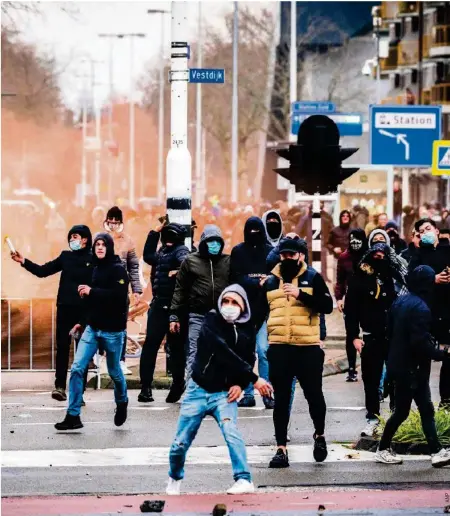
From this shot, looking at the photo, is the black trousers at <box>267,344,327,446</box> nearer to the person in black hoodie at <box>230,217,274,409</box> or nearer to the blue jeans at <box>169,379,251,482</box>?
the blue jeans at <box>169,379,251,482</box>

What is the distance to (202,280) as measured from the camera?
47.2 feet

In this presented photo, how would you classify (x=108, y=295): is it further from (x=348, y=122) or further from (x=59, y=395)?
(x=348, y=122)

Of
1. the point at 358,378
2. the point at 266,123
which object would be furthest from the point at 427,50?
the point at 358,378

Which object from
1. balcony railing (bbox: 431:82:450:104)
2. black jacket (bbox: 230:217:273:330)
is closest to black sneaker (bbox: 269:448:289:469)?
black jacket (bbox: 230:217:273:330)

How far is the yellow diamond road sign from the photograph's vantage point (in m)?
23.3

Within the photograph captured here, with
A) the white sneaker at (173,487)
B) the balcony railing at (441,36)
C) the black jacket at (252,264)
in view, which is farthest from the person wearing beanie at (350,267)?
the balcony railing at (441,36)

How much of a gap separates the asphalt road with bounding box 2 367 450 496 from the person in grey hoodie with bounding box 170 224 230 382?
923 millimetres

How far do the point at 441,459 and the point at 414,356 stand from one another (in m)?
0.75

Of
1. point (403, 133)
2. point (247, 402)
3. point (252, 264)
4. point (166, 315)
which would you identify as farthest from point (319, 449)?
point (403, 133)

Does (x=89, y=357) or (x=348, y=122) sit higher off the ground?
(x=348, y=122)

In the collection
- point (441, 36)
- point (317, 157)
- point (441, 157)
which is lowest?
point (441, 157)

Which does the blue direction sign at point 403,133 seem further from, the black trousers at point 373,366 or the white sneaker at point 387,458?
the white sneaker at point 387,458

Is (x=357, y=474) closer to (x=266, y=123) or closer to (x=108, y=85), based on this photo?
(x=266, y=123)

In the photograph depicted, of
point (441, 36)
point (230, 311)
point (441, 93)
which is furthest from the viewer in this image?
point (441, 36)
